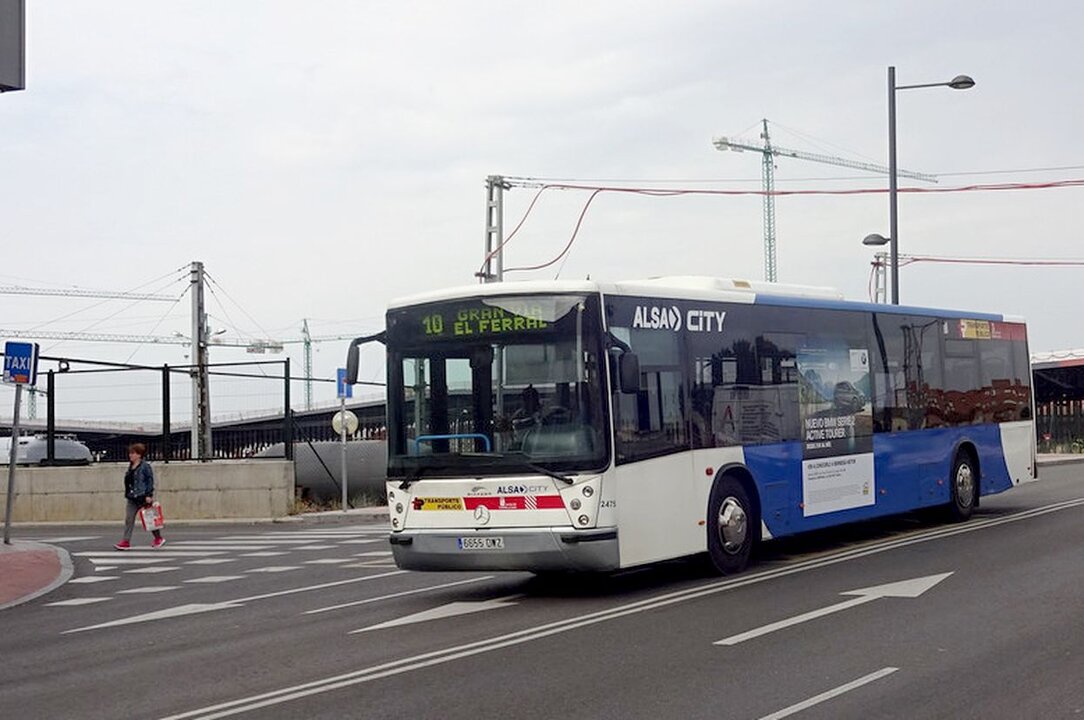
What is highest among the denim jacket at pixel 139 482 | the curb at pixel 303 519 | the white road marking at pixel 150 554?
the denim jacket at pixel 139 482

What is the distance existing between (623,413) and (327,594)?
152 inches

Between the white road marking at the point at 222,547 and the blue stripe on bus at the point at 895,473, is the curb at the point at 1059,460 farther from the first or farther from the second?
the white road marking at the point at 222,547

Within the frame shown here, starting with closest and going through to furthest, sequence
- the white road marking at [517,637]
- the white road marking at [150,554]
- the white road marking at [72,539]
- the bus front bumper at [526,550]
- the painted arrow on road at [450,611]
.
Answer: the white road marking at [517,637] → the painted arrow on road at [450,611] → the bus front bumper at [526,550] → the white road marking at [150,554] → the white road marking at [72,539]

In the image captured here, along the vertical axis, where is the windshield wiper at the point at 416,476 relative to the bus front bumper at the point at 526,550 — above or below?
above

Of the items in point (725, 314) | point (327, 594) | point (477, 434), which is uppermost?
point (725, 314)

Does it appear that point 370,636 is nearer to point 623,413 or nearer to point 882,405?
point 623,413

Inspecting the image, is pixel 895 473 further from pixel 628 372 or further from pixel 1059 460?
pixel 1059 460

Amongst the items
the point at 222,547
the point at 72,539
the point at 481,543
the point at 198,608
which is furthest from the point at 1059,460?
the point at 198,608

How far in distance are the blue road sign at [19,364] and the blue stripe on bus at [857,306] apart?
40.5 ft

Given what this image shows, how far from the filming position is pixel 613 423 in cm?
1312

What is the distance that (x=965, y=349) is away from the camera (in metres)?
20.4

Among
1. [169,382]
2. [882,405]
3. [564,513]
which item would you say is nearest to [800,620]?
[564,513]

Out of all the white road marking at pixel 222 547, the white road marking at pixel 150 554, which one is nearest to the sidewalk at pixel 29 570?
the white road marking at pixel 150 554

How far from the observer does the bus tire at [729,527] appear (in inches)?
570
